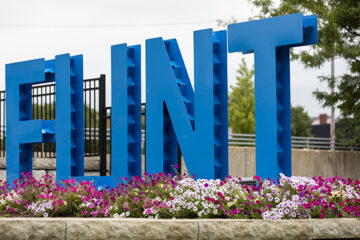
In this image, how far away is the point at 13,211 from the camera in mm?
7805

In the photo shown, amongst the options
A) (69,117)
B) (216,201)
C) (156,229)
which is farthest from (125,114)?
(156,229)

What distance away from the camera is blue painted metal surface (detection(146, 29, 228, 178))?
328 inches

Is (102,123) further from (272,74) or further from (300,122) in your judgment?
(300,122)

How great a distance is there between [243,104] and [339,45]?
12.6 metres

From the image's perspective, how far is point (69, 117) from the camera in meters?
10.0

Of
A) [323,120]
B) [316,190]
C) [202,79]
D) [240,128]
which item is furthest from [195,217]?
[323,120]

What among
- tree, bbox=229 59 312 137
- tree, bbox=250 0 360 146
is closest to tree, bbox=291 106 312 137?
tree, bbox=229 59 312 137

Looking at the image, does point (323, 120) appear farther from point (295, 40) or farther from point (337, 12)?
point (295, 40)

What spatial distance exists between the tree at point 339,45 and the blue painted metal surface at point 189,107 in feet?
40.1

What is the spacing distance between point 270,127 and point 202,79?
4.77 feet

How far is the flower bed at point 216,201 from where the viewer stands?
617 cm

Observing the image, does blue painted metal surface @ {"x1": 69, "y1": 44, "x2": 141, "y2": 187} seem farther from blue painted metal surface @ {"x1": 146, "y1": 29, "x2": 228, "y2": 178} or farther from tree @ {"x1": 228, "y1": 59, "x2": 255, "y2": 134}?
tree @ {"x1": 228, "y1": 59, "x2": 255, "y2": 134}

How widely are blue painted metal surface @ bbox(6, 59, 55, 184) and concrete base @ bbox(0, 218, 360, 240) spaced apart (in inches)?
192

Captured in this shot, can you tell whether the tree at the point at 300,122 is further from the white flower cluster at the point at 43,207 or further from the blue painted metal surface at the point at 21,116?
the white flower cluster at the point at 43,207
